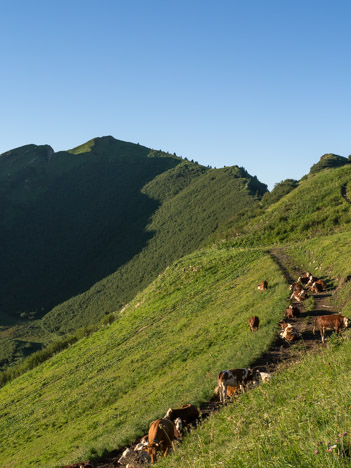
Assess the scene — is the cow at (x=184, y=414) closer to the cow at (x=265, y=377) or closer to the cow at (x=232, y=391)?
the cow at (x=232, y=391)

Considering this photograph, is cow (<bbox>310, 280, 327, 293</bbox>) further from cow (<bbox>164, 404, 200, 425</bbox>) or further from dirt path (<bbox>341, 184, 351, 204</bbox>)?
dirt path (<bbox>341, 184, 351, 204</bbox>)

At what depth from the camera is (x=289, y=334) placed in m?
19.3

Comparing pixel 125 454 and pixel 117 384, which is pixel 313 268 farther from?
pixel 125 454

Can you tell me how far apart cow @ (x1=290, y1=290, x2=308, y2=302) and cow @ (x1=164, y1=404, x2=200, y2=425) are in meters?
15.0

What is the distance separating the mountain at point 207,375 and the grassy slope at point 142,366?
0.46 feet

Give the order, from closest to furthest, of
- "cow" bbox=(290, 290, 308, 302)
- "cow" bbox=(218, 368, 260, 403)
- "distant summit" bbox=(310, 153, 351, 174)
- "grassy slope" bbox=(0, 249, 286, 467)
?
1. "cow" bbox=(218, 368, 260, 403)
2. "grassy slope" bbox=(0, 249, 286, 467)
3. "cow" bbox=(290, 290, 308, 302)
4. "distant summit" bbox=(310, 153, 351, 174)

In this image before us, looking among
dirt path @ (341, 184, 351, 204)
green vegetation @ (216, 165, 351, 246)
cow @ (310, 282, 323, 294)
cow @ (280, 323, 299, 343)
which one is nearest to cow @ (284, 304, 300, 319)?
cow @ (280, 323, 299, 343)

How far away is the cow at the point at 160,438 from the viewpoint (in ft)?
39.9

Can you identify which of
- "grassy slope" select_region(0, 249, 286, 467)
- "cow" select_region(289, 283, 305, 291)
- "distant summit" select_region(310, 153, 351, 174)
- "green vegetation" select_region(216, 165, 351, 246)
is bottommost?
"grassy slope" select_region(0, 249, 286, 467)

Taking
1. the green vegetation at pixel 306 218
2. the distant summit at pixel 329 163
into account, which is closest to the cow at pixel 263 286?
the green vegetation at pixel 306 218

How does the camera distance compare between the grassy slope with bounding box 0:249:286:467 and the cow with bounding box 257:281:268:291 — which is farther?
the cow with bounding box 257:281:268:291

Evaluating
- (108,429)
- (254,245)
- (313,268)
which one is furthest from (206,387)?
(254,245)

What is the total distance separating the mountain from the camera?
7496mm

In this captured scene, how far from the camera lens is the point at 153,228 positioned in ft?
525
